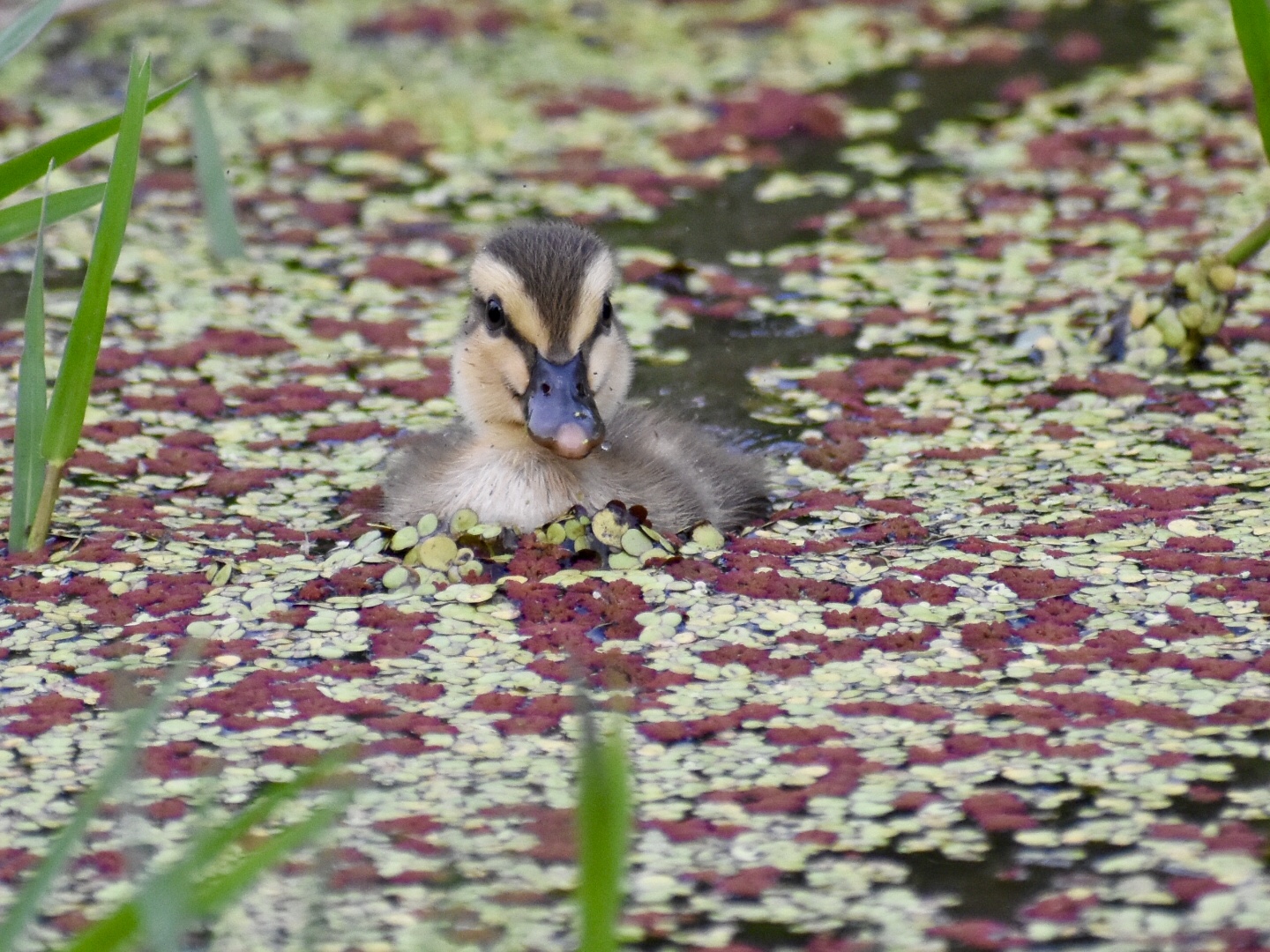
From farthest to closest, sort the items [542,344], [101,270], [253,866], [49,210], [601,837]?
[542,344]
[49,210]
[101,270]
[253,866]
[601,837]

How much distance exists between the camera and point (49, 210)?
4.34m

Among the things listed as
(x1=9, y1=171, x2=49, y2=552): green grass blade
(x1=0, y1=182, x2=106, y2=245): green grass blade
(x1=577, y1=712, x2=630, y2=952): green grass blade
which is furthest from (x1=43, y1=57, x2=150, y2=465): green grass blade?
(x1=577, y1=712, x2=630, y2=952): green grass blade

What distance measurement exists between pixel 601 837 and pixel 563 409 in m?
2.14

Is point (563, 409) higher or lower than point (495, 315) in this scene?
lower

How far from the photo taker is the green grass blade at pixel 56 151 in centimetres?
421

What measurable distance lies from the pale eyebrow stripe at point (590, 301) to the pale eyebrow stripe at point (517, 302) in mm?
76

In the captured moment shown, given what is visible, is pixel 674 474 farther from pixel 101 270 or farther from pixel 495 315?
→ pixel 101 270

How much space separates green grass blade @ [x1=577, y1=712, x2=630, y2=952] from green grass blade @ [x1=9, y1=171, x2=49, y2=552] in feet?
7.18

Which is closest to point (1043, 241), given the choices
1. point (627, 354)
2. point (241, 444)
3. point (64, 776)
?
point (627, 354)

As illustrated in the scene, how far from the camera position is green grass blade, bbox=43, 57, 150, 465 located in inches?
159

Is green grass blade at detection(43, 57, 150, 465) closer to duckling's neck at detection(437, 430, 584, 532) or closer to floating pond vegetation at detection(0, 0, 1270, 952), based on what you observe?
floating pond vegetation at detection(0, 0, 1270, 952)

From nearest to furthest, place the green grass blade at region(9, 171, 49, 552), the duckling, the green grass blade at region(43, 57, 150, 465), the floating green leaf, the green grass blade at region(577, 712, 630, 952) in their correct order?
the green grass blade at region(577, 712, 630, 952) → the floating green leaf → the green grass blade at region(43, 57, 150, 465) → the green grass blade at region(9, 171, 49, 552) → the duckling

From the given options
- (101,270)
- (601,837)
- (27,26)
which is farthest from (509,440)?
(601,837)

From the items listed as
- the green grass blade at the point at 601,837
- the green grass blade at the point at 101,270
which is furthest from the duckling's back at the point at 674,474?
the green grass blade at the point at 601,837
